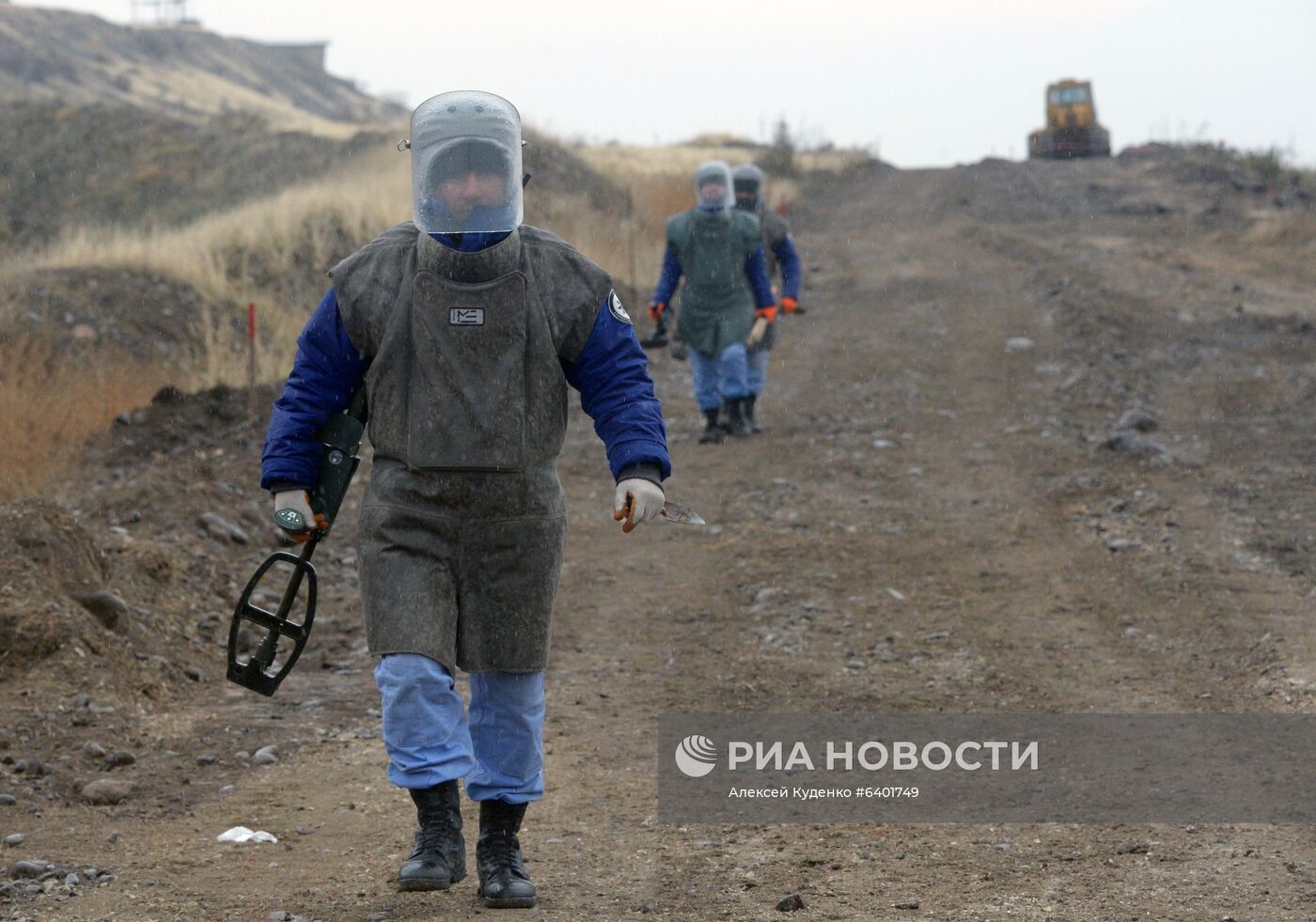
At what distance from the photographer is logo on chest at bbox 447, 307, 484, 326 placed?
3.59 meters

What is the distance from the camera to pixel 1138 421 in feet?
37.1

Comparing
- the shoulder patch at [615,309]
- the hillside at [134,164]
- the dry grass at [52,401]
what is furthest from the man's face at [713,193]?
the hillside at [134,164]

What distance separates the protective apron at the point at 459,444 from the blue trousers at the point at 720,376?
7.35 meters

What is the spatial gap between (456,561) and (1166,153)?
39.8m

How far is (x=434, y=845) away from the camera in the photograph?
3.66 m

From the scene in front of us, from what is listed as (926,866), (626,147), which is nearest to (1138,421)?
(926,866)

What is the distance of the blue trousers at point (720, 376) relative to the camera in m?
11.0

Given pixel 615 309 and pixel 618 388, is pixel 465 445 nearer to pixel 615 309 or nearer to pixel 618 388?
pixel 618 388

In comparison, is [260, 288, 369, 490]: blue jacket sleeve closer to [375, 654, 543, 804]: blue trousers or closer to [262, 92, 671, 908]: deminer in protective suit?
[262, 92, 671, 908]: deminer in protective suit

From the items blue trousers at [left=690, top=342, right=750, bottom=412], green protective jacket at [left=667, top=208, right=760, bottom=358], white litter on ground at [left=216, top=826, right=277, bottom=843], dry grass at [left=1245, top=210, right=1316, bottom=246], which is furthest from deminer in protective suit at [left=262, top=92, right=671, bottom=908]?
dry grass at [left=1245, top=210, right=1316, bottom=246]

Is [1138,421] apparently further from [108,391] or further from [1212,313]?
[108,391]

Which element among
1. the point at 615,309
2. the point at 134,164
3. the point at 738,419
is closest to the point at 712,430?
the point at 738,419

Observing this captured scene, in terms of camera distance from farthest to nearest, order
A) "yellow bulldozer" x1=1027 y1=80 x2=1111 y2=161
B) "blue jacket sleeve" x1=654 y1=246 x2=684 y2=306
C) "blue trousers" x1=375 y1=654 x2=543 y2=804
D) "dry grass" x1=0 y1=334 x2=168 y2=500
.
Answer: "yellow bulldozer" x1=1027 y1=80 x2=1111 y2=161 → "blue jacket sleeve" x1=654 y1=246 x2=684 y2=306 → "dry grass" x1=0 y1=334 x2=168 y2=500 → "blue trousers" x1=375 y1=654 x2=543 y2=804

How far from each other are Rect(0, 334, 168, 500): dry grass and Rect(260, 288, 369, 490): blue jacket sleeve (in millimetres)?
5499
